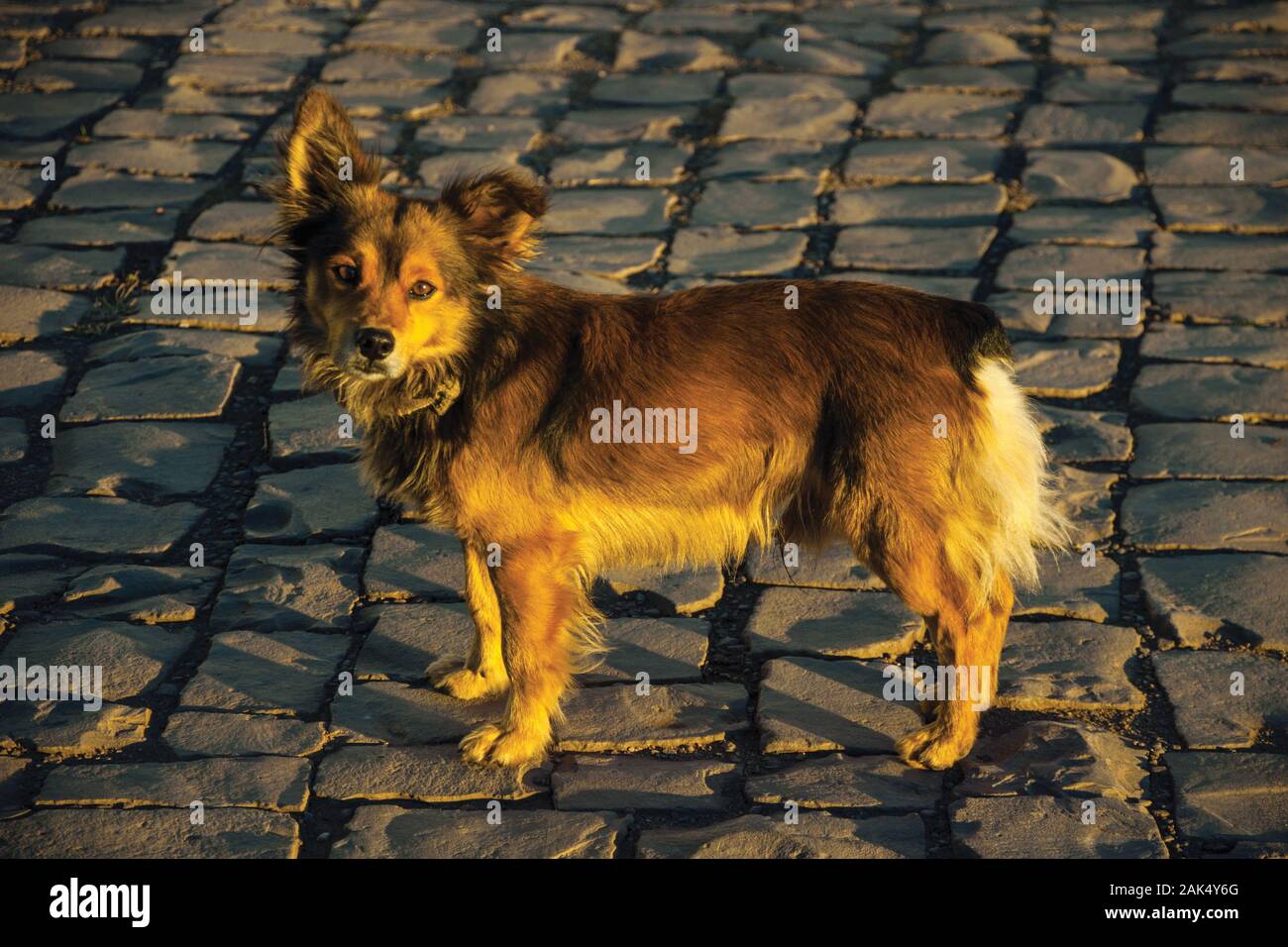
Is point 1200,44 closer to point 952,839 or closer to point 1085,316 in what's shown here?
point 1085,316

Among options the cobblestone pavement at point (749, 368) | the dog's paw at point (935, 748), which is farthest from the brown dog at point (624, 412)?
the cobblestone pavement at point (749, 368)

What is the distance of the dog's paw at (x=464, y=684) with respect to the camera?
5086mm

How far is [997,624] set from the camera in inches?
191

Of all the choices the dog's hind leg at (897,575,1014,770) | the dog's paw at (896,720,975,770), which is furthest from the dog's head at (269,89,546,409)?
the dog's paw at (896,720,975,770)

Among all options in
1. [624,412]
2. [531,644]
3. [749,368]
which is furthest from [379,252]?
[531,644]

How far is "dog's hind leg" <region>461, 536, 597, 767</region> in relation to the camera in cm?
474

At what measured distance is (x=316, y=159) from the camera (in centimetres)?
476

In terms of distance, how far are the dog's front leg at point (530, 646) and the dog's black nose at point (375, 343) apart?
2.42 feet

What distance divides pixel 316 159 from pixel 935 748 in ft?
9.04

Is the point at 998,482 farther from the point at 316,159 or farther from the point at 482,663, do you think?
the point at 316,159

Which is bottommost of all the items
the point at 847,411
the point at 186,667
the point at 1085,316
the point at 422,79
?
the point at 186,667

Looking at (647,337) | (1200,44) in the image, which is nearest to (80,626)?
(647,337)

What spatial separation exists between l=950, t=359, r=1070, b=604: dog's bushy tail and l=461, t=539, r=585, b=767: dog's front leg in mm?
1287

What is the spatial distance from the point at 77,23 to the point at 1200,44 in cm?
781
